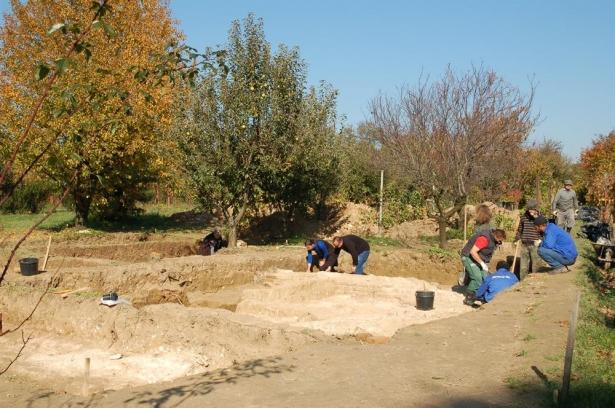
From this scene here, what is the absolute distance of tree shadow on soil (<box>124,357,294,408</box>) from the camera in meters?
6.06

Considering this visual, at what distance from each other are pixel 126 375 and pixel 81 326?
269 centimetres

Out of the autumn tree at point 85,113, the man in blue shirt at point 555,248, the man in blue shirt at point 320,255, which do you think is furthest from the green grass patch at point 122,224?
the man in blue shirt at point 555,248

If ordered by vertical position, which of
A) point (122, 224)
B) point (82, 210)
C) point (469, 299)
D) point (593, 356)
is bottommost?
point (469, 299)

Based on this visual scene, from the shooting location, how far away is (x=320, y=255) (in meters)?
15.7

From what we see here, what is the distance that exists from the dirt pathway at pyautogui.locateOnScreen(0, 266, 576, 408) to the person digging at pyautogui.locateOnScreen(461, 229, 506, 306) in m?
3.31

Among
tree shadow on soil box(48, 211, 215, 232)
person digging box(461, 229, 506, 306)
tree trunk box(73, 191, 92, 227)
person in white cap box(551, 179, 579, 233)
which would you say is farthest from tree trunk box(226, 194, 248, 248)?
person in white cap box(551, 179, 579, 233)

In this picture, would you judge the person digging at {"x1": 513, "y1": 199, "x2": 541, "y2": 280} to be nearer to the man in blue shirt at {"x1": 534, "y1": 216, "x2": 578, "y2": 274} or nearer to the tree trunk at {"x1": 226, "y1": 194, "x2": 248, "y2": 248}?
the man in blue shirt at {"x1": 534, "y1": 216, "x2": 578, "y2": 274}

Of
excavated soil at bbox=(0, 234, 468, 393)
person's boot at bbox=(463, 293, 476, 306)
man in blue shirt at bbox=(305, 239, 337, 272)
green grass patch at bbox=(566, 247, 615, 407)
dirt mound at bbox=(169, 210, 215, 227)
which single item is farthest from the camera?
dirt mound at bbox=(169, 210, 215, 227)

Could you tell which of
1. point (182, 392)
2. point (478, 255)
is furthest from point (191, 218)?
point (182, 392)

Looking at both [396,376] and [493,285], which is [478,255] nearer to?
[493,285]

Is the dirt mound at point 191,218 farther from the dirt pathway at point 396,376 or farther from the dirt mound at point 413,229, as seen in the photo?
the dirt pathway at point 396,376

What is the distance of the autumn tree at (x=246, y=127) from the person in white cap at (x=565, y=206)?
7.78m

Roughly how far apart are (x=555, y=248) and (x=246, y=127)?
9.83 meters

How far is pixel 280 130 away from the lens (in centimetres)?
1903
